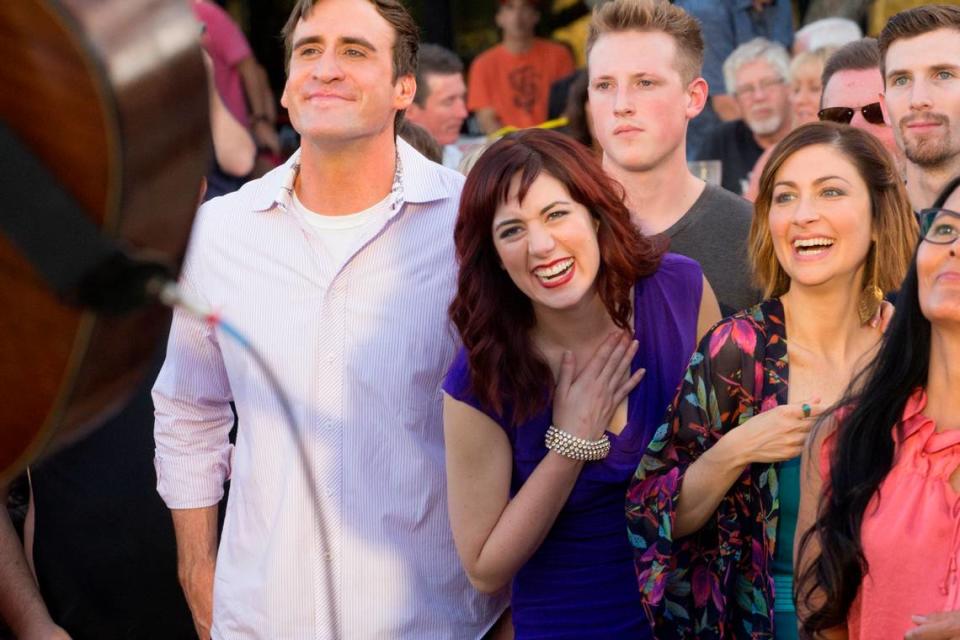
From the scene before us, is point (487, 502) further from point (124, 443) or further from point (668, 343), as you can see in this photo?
point (124, 443)

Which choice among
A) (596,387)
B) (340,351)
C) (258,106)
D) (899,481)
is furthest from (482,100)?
(899,481)

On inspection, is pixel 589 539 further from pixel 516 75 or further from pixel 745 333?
pixel 516 75

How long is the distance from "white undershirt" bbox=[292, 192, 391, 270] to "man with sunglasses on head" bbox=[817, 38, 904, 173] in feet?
5.94

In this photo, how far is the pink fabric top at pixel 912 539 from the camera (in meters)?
2.52

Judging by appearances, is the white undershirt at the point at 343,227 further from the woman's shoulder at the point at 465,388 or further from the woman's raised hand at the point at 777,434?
the woman's raised hand at the point at 777,434

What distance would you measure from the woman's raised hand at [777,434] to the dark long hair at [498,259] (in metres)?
0.45

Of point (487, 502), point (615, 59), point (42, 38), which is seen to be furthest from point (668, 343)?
point (42, 38)

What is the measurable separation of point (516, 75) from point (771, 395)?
6050mm

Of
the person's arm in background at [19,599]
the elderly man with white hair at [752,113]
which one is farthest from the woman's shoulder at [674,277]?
the elderly man with white hair at [752,113]

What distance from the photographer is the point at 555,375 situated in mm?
3180

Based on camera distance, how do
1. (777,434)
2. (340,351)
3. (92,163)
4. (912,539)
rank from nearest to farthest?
(92,163), (912,539), (777,434), (340,351)

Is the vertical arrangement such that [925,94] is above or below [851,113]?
above

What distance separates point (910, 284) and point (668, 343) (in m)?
0.61

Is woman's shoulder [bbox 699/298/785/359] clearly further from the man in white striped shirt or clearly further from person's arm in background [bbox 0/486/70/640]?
person's arm in background [bbox 0/486/70/640]
